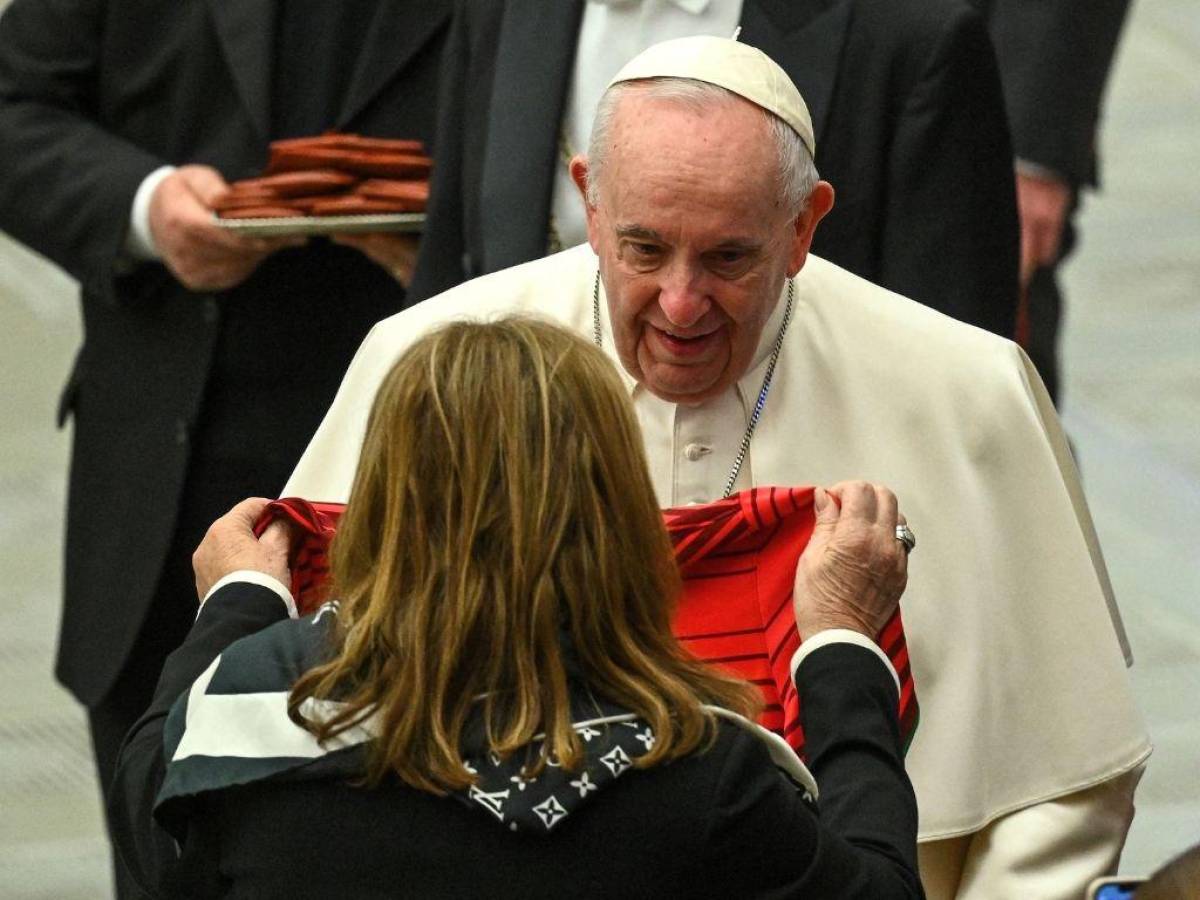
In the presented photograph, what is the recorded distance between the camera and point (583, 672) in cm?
279

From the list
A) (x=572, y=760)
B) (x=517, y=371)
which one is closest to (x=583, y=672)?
(x=572, y=760)

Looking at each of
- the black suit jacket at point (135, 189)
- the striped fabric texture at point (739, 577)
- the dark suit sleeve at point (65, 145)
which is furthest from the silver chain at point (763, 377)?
the dark suit sleeve at point (65, 145)

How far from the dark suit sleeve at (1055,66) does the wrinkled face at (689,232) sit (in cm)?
180

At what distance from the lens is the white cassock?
A: 373 cm

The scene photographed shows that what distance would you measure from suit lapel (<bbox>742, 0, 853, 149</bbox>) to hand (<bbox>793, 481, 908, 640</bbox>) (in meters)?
1.11

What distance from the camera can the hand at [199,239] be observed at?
488 cm

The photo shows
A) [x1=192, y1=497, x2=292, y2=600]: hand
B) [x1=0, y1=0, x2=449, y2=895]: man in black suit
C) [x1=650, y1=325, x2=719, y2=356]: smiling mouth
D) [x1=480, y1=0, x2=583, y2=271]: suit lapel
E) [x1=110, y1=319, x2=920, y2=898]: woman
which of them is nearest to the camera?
[x1=110, y1=319, x2=920, y2=898]: woman

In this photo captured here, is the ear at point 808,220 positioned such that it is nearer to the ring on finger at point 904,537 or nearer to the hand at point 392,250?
the ring on finger at point 904,537

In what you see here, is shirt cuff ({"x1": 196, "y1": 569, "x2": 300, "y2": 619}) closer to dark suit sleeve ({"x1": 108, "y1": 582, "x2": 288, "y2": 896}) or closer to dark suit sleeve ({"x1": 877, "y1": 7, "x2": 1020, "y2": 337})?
dark suit sleeve ({"x1": 108, "y1": 582, "x2": 288, "y2": 896})

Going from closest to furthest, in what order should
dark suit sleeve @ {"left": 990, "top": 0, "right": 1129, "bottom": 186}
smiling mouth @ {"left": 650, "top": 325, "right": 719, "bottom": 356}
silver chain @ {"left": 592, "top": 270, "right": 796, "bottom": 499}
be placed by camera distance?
smiling mouth @ {"left": 650, "top": 325, "right": 719, "bottom": 356}
silver chain @ {"left": 592, "top": 270, "right": 796, "bottom": 499}
dark suit sleeve @ {"left": 990, "top": 0, "right": 1129, "bottom": 186}

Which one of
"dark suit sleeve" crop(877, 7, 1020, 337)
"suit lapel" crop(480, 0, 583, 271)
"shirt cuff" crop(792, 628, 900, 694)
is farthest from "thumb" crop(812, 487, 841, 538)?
"suit lapel" crop(480, 0, 583, 271)

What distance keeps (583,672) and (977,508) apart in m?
1.12

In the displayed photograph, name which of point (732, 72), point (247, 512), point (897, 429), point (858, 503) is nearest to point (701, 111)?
point (732, 72)

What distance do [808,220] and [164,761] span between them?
123 cm
